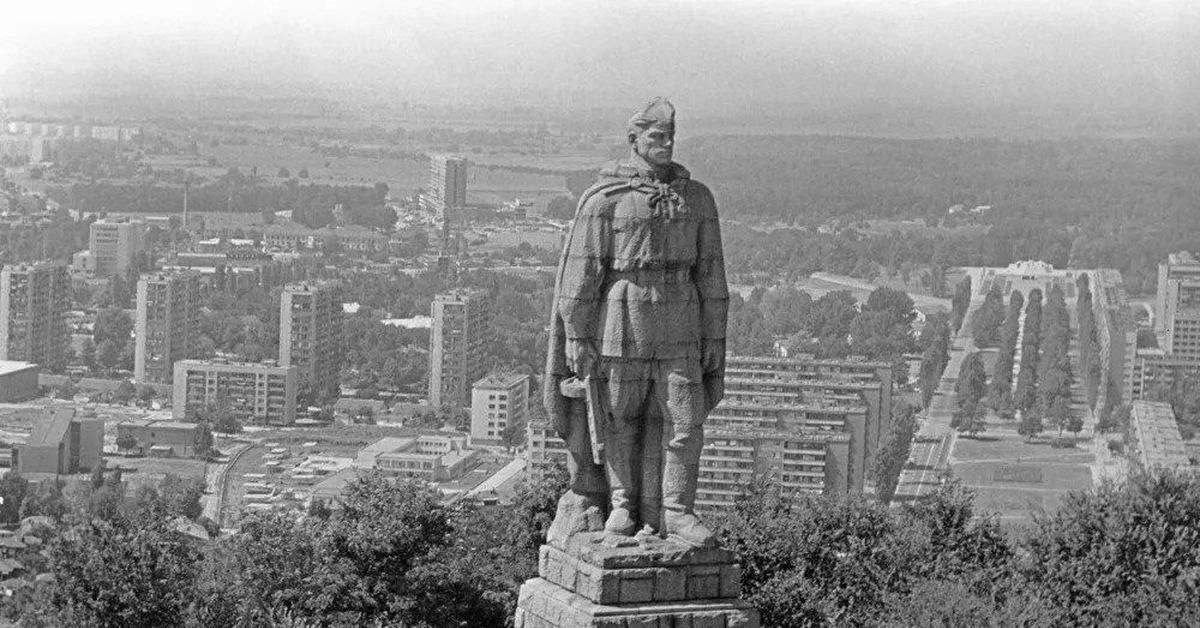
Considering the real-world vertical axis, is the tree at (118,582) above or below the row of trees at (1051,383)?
above

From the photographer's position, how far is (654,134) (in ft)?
31.0

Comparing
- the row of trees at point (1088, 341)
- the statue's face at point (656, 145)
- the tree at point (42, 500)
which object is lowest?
the tree at point (42, 500)

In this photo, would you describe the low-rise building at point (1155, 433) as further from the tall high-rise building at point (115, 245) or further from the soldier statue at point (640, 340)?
the tall high-rise building at point (115, 245)

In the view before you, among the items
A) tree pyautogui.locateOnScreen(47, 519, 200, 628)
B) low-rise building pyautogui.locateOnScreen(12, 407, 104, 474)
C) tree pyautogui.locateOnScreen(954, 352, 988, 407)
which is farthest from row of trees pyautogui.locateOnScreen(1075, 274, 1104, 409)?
tree pyautogui.locateOnScreen(47, 519, 200, 628)

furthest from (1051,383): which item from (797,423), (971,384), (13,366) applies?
(13,366)

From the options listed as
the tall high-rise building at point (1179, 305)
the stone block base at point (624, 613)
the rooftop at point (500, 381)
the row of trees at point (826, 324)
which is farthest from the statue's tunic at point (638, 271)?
the tall high-rise building at point (1179, 305)

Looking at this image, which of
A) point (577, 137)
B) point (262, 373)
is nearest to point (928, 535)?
point (577, 137)

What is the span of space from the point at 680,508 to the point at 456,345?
282ft

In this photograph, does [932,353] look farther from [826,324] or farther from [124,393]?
[124,393]

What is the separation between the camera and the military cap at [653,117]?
9461 mm

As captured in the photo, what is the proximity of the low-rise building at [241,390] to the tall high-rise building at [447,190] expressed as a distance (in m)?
39.9

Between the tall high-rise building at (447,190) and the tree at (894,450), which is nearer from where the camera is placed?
the tree at (894,450)

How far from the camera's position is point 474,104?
113 metres

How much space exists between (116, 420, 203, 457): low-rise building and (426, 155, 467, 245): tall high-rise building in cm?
5029
